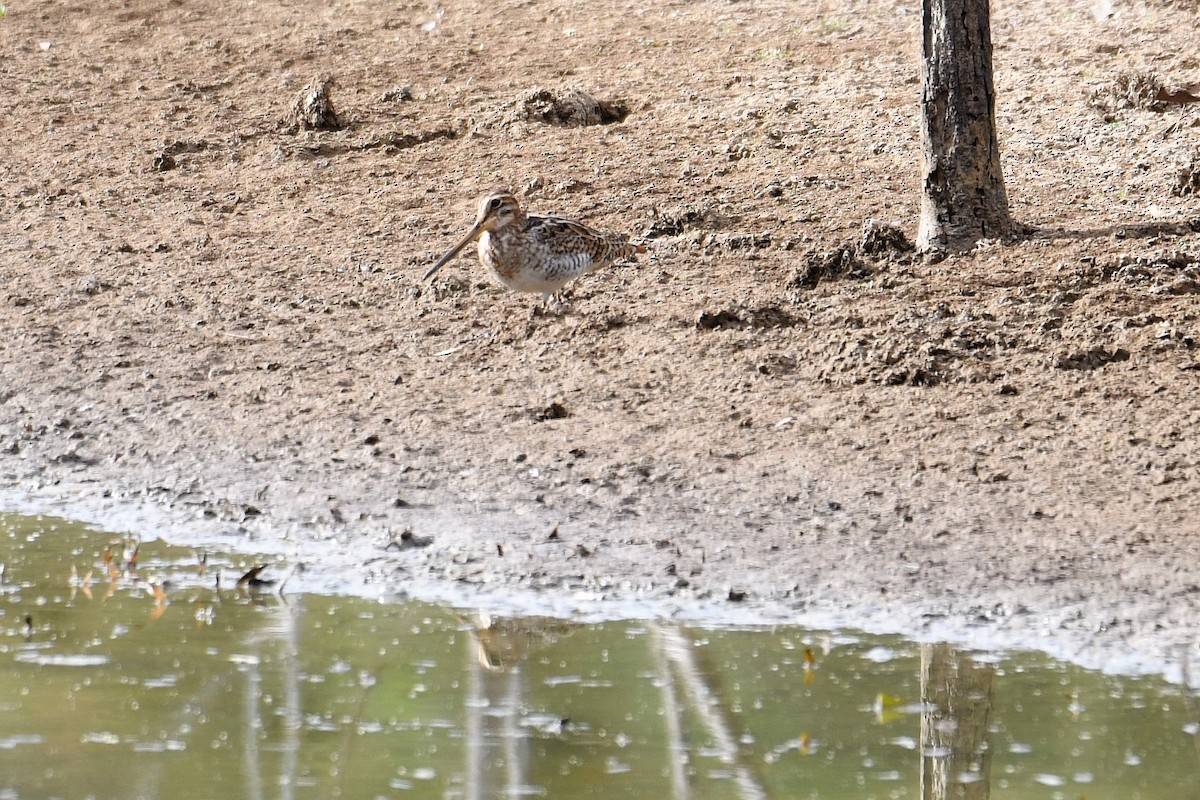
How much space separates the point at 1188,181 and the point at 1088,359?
7.43ft

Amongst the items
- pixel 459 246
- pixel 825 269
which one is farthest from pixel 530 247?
pixel 825 269

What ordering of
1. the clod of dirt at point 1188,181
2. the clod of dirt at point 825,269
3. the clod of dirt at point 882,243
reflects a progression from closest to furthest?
the clod of dirt at point 825,269 → the clod of dirt at point 882,243 → the clod of dirt at point 1188,181

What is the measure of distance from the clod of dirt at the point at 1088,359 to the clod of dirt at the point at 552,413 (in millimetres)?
2299

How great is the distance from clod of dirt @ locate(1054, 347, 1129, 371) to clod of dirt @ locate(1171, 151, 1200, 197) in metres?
2.13

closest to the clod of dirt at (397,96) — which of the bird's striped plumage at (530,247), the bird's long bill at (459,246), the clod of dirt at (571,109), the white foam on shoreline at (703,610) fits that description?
the clod of dirt at (571,109)

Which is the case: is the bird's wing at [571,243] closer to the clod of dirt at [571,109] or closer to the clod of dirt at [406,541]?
the clod of dirt at [406,541]

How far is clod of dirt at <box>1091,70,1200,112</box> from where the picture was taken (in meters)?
11.7

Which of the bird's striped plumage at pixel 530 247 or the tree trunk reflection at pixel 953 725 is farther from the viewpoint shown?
the bird's striped plumage at pixel 530 247

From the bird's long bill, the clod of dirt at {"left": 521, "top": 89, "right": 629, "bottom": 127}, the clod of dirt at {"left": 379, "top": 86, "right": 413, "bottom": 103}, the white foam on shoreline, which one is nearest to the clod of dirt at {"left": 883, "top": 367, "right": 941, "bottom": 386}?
the white foam on shoreline

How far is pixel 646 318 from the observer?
9781 millimetres

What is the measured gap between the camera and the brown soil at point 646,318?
23.7ft

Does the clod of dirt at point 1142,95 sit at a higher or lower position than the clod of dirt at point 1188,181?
higher

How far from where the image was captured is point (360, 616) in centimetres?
666

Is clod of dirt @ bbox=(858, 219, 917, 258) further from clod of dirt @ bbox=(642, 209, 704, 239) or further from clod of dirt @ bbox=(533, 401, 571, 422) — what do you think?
clod of dirt @ bbox=(533, 401, 571, 422)
